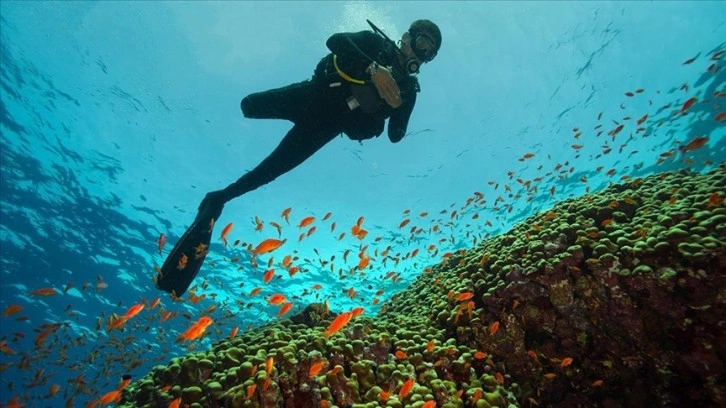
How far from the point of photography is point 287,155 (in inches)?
290

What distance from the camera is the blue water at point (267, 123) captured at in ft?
60.4

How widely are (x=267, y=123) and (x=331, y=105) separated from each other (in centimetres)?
1614

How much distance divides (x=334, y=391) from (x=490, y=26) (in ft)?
68.3

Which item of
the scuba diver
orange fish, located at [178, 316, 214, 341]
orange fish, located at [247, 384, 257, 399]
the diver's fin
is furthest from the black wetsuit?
orange fish, located at [247, 384, 257, 399]

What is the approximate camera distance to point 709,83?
19.7 meters

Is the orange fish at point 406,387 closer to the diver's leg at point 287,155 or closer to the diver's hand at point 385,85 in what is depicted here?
the diver's hand at point 385,85

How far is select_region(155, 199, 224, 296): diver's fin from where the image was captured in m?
6.63

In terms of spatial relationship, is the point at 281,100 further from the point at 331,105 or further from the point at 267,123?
the point at 267,123

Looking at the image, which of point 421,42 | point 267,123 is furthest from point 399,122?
point 267,123

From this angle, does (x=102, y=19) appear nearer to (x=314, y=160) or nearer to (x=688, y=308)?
(x=314, y=160)

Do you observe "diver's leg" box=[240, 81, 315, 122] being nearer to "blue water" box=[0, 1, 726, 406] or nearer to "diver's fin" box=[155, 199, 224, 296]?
"diver's fin" box=[155, 199, 224, 296]

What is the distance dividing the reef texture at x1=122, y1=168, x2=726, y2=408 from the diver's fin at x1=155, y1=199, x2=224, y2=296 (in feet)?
7.32

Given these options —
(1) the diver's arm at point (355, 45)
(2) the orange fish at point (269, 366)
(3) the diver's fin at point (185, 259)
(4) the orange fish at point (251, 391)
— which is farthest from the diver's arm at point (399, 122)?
(4) the orange fish at point (251, 391)

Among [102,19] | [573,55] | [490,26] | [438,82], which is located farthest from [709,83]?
[102,19]
